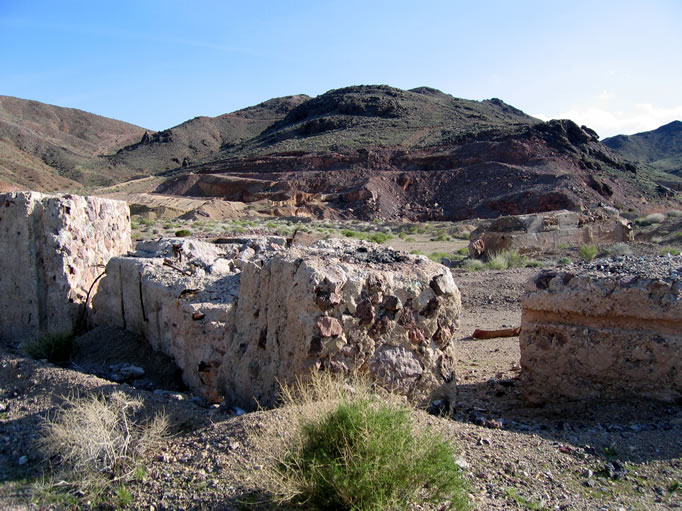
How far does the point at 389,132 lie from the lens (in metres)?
57.7

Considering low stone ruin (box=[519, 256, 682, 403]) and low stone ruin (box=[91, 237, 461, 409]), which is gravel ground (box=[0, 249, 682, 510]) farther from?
low stone ruin (box=[91, 237, 461, 409])

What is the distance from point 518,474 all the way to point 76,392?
10.6 ft

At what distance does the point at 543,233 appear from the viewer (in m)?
17.2

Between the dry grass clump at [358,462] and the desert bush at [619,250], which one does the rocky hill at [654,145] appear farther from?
the dry grass clump at [358,462]

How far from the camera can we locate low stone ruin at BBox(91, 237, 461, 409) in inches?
147

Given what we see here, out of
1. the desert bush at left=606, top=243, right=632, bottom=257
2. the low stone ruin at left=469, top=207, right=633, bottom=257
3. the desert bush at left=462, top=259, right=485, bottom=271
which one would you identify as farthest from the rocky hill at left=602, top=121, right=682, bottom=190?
the desert bush at left=462, top=259, right=485, bottom=271

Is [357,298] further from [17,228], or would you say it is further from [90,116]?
[90,116]

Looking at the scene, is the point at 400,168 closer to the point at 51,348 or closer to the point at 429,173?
the point at 429,173

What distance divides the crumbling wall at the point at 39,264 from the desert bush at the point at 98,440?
284cm

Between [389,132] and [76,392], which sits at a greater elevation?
[389,132]

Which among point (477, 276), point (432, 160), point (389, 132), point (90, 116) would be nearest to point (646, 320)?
point (477, 276)

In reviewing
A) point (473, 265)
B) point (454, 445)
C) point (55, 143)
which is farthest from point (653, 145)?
point (454, 445)

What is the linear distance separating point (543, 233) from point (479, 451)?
584 inches

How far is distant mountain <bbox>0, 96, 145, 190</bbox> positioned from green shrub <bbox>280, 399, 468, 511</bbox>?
51.8 meters
